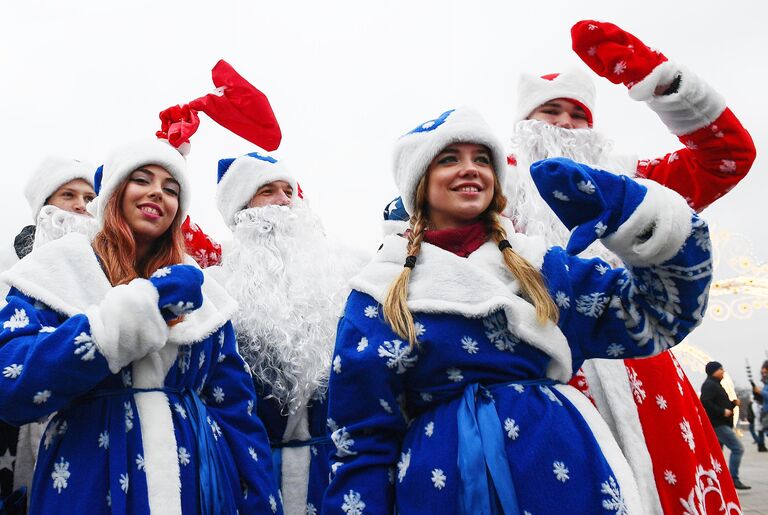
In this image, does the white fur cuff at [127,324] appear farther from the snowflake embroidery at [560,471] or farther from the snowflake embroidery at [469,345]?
the snowflake embroidery at [560,471]

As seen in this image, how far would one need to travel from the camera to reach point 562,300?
191 cm

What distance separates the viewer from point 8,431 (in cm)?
271

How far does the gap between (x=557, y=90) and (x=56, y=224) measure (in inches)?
124

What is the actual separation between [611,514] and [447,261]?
86cm

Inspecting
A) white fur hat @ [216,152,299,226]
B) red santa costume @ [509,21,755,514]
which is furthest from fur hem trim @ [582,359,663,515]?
white fur hat @ [216,152,299,226]

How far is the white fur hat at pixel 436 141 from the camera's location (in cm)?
227

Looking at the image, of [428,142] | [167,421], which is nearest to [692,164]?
[428,142]

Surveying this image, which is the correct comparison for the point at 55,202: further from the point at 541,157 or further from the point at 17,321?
the point at 541,157

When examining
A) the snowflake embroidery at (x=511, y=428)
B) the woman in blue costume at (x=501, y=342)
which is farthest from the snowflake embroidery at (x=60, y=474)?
the snowflake embroidery at (x=511, y=428)

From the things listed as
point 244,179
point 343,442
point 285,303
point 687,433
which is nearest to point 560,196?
→ point 343,442

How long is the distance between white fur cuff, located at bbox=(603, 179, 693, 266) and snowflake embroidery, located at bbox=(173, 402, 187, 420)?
5.06ft

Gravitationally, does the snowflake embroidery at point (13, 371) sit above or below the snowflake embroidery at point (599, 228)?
below

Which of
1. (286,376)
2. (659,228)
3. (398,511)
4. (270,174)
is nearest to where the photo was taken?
(659,228)

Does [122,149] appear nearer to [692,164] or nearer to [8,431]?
[8,431]
